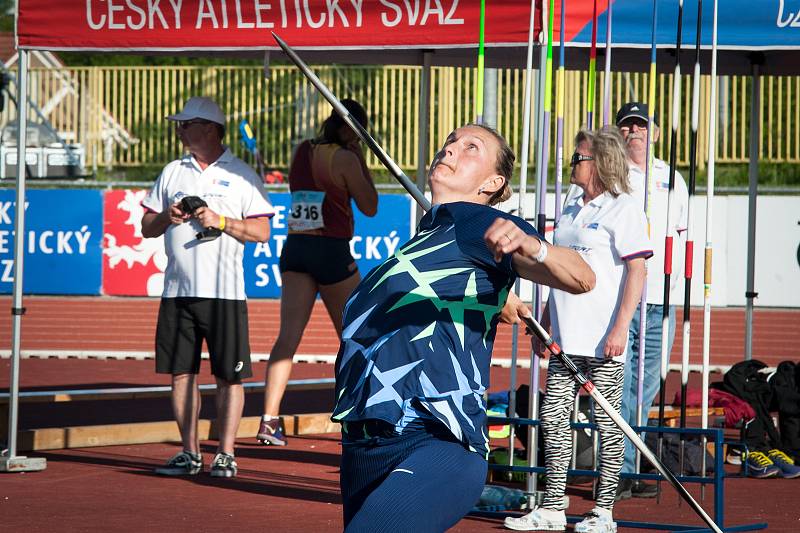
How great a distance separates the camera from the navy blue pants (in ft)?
11.6

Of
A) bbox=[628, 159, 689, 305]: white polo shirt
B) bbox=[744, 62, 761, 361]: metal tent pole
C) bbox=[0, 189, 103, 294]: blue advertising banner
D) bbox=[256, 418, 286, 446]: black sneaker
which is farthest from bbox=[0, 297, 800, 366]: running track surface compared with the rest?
bbox=[628, 159, 689, 305]: white polo shirt

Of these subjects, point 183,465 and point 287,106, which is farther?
point 287,106

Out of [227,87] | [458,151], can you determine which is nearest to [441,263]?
[458,151]

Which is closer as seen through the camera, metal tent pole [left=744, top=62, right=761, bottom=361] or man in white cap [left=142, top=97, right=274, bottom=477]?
man in white cap [left=142, top=97, right=274, bottom=477]

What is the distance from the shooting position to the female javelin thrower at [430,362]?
11.9ft

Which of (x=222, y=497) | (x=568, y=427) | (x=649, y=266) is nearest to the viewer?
(x=568, y=427)

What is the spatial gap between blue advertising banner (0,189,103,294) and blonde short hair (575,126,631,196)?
1275 centimetres

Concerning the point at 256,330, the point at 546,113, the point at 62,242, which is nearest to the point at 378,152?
the point at 546,113

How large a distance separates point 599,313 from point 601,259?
259 mm

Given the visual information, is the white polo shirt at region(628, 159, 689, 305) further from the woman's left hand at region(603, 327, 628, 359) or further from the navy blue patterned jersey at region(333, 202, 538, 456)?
the navy blue patterned jersey at region(333, 202, 538, 456)

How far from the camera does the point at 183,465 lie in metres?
7.91

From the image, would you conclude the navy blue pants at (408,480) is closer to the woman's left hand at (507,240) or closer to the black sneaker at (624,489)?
the woman's left hand at (507,240)

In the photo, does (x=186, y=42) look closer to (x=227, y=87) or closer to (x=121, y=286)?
(x=121, y=286)

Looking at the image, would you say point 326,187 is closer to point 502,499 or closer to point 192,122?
point 192,122
